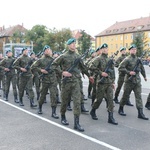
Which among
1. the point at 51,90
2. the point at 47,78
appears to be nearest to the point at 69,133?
the point at 51,90

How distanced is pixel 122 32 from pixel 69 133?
3389 inches

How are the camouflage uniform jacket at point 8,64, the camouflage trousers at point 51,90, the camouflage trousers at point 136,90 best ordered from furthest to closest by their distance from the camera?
the camouflage uniform jacket at point 8,64
the camouflage trousers at point 51,90
the camouflage trousers at point 136,90

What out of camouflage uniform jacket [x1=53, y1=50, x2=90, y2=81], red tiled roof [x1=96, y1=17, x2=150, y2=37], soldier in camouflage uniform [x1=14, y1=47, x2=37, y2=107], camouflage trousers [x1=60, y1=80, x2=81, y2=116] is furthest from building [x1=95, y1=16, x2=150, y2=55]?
camouflage trousers [x1=60, y1=80, x2=81, y2=116]

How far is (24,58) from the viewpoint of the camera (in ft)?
29.9

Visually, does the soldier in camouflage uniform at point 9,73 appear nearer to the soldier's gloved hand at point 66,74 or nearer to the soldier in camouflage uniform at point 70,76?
the soldier in camouflage uniform at point 70,76

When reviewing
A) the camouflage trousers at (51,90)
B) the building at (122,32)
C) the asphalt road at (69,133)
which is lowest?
the asphalt road at (69,133)

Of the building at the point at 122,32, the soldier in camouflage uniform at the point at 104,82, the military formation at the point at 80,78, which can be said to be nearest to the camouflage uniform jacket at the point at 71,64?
the military formation at the point at 80,78

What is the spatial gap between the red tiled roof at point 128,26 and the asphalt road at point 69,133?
78.1 m

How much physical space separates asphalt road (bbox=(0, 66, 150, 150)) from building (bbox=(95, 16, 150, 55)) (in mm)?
78061

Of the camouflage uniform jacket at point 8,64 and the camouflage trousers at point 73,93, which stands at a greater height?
the camouflage uniform jacket at point 8,64

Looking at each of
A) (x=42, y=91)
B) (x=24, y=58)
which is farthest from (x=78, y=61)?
(x=24, y=58)

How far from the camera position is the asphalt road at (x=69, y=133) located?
4.92m

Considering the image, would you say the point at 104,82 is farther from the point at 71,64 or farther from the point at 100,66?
the point at 71,64

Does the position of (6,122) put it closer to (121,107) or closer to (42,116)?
(42,116)
